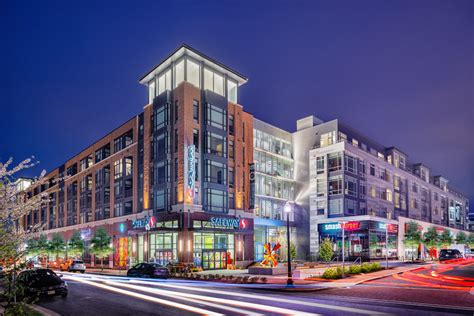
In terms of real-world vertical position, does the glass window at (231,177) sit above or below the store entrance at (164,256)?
above

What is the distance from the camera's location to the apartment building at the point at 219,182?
4731 centimetres

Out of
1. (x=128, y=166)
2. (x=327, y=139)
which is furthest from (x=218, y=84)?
(x=327, y=139)

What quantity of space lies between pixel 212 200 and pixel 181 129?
9.37 metres

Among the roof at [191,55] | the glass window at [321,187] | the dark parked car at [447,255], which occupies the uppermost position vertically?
the roof at [191,55]

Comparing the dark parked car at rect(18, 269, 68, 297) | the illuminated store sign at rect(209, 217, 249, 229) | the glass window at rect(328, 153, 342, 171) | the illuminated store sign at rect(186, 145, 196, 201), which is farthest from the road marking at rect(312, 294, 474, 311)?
the glass window at rect(328, 153, 342, 171)

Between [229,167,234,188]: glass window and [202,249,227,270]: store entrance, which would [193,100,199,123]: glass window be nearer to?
[229,167,234,188]: glass window

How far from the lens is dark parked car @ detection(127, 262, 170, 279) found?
35.0 m

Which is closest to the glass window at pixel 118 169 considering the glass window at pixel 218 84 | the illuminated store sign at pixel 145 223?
the illuminated store sign at pixel 145 223

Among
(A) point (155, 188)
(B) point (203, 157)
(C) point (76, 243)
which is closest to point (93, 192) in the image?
(C) point (76, 243)

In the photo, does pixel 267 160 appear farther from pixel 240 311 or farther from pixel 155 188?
pixel 240 311

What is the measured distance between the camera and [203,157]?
48.5m

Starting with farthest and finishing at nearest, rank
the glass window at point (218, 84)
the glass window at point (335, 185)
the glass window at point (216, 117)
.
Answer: the glass window at point (335, 185)
the glass window at point (218, 84)
the glass window at point (216, 117)

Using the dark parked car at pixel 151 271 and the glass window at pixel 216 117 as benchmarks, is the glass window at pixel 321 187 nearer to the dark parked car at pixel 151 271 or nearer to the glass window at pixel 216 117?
the glass window at pixel 216 117

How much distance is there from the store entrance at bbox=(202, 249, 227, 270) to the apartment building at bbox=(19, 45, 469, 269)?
0.42 feet
